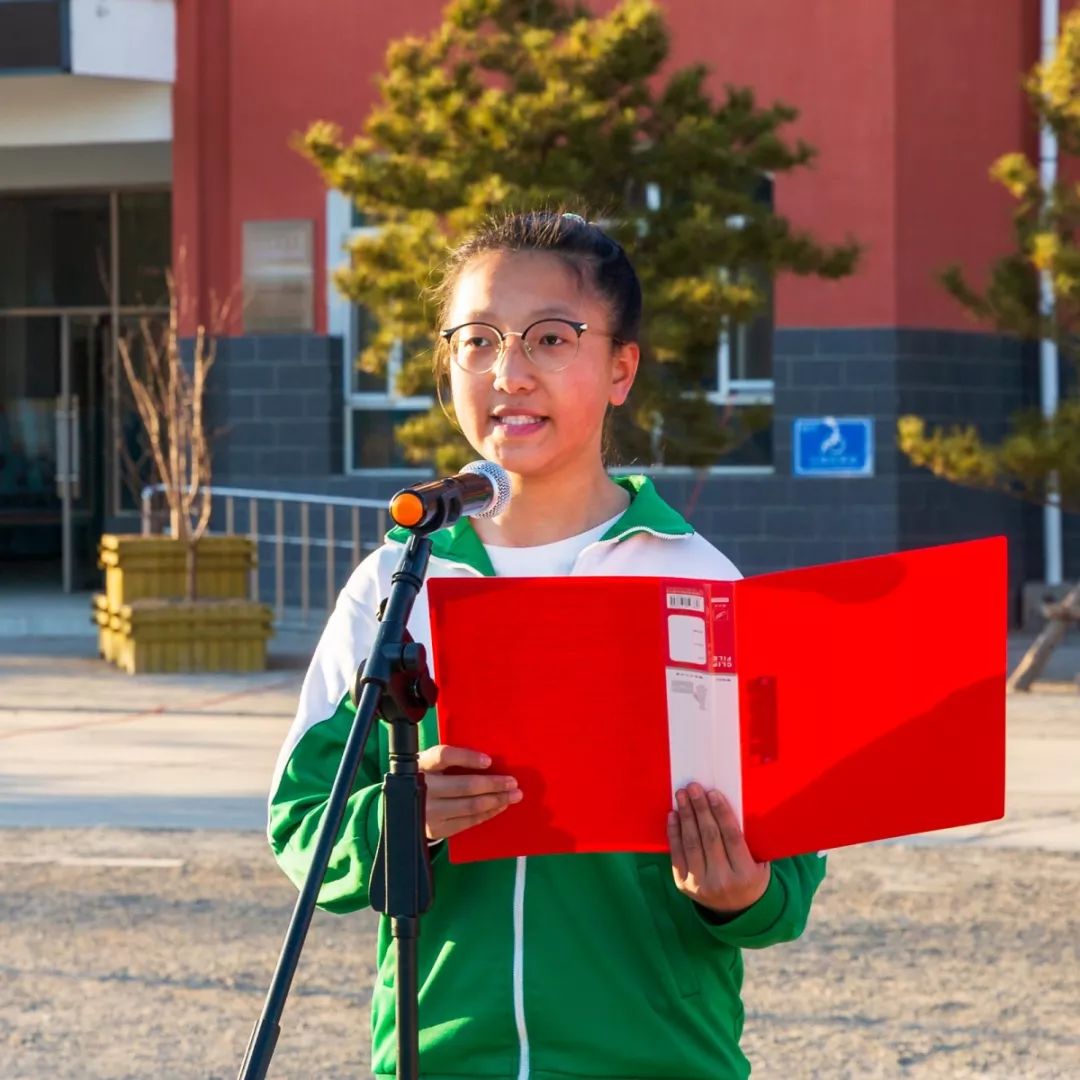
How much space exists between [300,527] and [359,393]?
1139mm

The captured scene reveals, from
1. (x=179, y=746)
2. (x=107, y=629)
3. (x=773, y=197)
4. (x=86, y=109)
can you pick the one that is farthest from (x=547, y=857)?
(x=86, y=109)

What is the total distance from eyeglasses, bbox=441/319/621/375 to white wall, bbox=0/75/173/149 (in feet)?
50.2

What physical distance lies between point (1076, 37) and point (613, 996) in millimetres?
11048

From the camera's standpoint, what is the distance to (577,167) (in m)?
13.2

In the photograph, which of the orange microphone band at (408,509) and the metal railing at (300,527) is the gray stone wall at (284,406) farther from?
the orange microphone band at (408,509)

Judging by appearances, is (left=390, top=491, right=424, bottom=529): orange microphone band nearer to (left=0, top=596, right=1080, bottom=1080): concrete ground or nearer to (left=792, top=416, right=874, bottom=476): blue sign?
(left=0, top=596, right=1080, bottom=1080): concrete ground

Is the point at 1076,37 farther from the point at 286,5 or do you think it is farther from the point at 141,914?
the point at 141,914

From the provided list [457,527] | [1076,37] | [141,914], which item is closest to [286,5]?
[1076,37]

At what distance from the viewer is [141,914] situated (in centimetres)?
709

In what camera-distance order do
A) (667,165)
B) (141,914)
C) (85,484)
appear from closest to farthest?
(141,914) → (667,165) → (85,484)

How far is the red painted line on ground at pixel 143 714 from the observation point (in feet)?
36.8

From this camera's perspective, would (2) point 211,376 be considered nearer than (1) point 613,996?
No

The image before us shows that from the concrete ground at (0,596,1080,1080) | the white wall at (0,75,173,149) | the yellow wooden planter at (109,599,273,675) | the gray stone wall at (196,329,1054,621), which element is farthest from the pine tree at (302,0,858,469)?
the white wall at (0,75,173,149)

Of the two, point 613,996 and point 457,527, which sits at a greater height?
point 457,527
